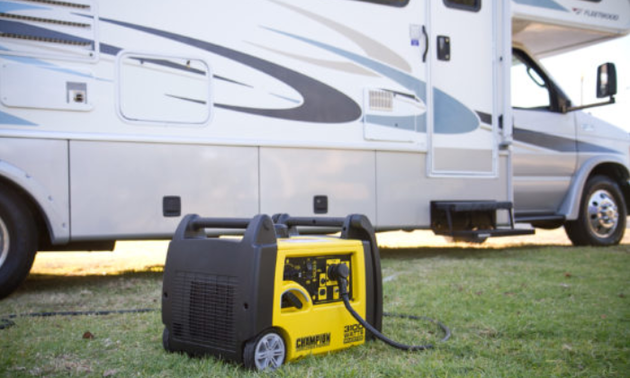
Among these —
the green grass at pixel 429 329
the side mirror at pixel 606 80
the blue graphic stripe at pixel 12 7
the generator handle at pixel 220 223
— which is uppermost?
the blue graphic stripe at pixel 12 7

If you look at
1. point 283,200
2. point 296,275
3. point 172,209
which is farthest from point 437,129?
point 296,275

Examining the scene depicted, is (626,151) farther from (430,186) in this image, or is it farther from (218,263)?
(218,263)

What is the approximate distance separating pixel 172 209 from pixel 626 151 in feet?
18.4

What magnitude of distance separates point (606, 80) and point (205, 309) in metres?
5.43

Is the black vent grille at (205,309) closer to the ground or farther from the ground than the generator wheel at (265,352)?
farther from the ground

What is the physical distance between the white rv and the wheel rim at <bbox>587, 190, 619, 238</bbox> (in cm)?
40

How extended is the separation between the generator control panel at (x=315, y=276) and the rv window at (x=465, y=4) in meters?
3.87

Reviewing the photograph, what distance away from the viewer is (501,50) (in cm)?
595

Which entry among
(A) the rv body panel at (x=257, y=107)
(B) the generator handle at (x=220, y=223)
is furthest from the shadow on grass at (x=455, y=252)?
(B) the generator handle at (x=220, y=223)

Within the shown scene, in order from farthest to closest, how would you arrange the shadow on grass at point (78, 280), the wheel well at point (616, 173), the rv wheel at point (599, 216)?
the wheel well at point (616, 173) < the rv wheel at point (599, 216) < the shadow on grass at point (78, 280)

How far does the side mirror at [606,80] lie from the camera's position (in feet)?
20.1

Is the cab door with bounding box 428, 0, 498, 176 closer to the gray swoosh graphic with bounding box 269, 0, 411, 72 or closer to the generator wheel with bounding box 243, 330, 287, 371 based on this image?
the gray swoosh graphic with bounding box 269, 0, 411, 72

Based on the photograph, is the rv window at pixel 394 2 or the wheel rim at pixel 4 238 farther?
the rv window at pixel 394 2

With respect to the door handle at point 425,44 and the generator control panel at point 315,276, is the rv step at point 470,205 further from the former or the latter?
the generator control panel at point 315,276
